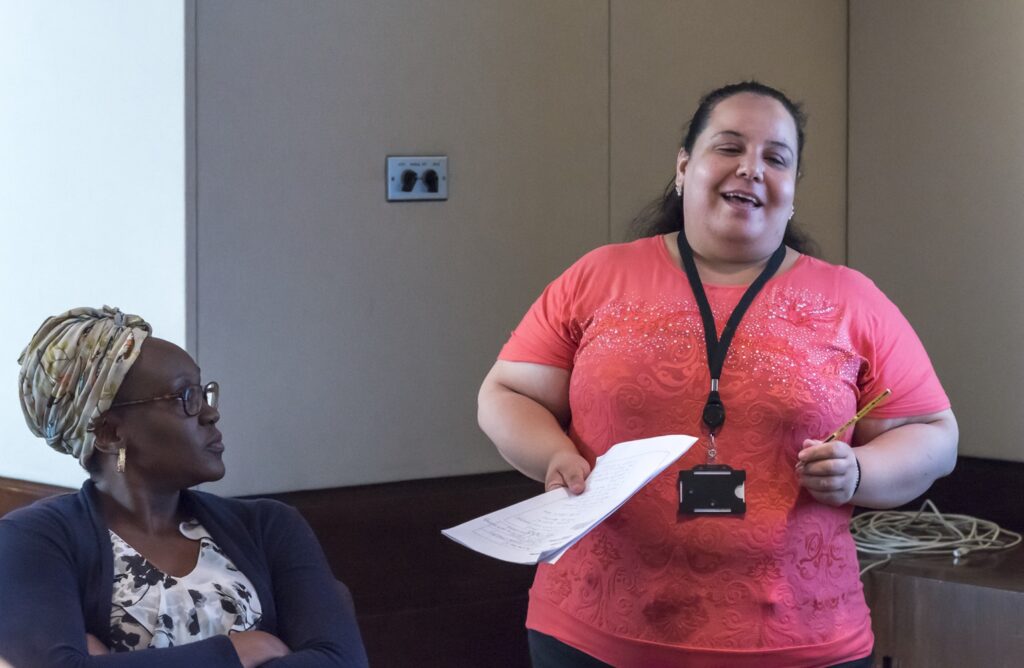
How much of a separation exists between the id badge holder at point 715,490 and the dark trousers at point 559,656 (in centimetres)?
28

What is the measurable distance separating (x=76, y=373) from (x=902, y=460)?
1.23 meters

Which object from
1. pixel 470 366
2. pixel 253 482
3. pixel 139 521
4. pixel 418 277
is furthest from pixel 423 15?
pixel 139 521

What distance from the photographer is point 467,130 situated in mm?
2850

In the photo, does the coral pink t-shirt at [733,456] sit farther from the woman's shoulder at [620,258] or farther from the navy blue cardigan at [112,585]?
the navy blue cardigan at [112,585]

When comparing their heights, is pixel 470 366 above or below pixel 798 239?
below

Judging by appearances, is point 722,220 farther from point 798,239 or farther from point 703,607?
point 703,607

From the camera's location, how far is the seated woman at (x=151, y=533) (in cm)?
162

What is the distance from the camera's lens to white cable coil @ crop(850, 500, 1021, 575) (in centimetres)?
272

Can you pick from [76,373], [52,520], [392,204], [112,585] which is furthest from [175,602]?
[392,204]

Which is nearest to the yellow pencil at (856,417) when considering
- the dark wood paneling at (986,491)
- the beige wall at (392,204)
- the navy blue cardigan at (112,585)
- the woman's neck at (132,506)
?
the navy blue cardigan at (112,585)

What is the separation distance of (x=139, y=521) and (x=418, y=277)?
1188mm

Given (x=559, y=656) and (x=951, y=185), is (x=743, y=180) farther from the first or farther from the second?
(x=951, y=185)

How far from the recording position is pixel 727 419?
5.55 feet

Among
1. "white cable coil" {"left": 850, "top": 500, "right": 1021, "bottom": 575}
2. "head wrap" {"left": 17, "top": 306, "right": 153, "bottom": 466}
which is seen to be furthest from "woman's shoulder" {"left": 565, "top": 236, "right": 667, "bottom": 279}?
"white cable coil" {"left": 850, "top": 500, "right": 1021, "bottom": 575}
